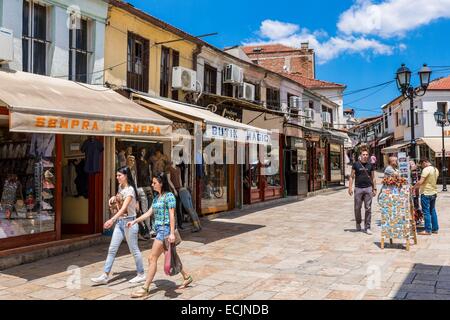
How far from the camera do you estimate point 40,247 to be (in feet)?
26.2

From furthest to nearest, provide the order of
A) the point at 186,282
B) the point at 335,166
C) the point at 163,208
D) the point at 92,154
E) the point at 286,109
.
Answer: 1. the point at 335,166
2. the point at 286,109
3. the point at 92,154
4. the point at 186,282
5. the point at 163,208

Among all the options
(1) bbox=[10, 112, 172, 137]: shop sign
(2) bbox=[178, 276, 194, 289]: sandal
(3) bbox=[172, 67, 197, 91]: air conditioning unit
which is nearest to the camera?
(2) bbox=[178, 276, 194, 289]: sandal

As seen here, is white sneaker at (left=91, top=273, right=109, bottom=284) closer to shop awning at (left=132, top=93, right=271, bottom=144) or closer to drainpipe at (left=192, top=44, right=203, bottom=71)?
shop awning at (left=132, top=93, right=271, bottom=144)

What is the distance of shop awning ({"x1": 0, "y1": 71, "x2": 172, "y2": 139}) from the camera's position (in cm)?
616

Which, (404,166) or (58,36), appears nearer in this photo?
(58,36)

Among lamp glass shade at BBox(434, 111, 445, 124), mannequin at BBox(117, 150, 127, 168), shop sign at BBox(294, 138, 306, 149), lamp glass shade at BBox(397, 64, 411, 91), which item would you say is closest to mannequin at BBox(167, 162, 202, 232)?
mannequin at BBox(117, 150, 127, 168)

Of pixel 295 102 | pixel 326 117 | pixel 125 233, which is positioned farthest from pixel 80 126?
pixel 326 117

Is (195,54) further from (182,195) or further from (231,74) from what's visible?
(182,195)

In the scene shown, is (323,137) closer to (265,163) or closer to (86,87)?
(265,163)

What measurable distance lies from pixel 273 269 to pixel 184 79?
697 centimetres

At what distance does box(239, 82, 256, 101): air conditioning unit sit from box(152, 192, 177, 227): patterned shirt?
10503 millimetres

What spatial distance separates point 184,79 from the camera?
40.4 ft

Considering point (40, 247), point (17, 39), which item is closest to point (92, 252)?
point (40, 247)
